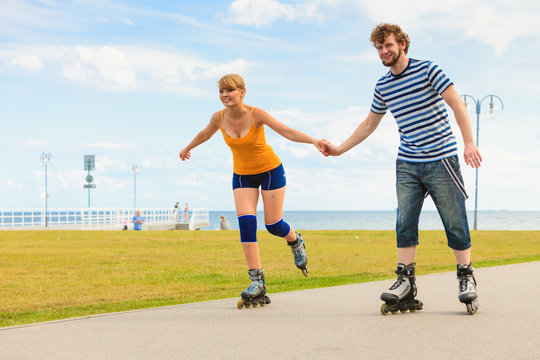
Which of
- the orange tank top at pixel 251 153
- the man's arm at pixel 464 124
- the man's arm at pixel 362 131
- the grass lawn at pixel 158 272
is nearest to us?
the man's arm at pixel 464 124

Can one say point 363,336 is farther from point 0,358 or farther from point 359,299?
point 0,358

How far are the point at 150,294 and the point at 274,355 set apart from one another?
4533 millimetres

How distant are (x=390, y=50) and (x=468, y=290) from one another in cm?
198

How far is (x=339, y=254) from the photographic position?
14695 mm

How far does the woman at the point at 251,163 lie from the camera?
5.79m

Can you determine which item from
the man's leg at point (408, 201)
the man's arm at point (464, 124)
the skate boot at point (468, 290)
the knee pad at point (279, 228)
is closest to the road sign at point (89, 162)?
the knee pad at point (279, 228)

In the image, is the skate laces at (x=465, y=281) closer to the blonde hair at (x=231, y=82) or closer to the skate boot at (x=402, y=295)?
the skate boot at (x=402, y=295)

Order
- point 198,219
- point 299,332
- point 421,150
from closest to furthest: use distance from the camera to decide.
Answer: point 299,332 → point 421,150 → point 198,219

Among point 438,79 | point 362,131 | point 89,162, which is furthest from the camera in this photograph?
point 89,162

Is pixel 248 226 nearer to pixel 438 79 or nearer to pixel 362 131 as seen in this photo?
pixel 362 131

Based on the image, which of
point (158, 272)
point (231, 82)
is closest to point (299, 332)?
point (231, 82)

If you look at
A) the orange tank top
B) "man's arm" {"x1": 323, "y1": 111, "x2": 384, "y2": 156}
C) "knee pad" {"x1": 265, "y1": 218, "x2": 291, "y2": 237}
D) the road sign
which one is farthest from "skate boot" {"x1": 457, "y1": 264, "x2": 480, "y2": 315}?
the road sign

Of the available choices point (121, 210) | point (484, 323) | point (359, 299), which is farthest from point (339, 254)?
point (121, 210)

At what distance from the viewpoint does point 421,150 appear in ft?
16.8
